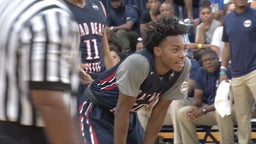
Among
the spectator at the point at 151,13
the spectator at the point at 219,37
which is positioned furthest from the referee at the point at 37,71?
the spectator at the point at 151,13

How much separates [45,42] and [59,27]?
0.07 metres

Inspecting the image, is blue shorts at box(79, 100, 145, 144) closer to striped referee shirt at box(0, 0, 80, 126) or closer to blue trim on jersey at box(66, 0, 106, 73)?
blue trim on jersey at box(66, 0, 106, 73)

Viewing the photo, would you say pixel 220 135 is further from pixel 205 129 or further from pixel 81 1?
pixel 81 1

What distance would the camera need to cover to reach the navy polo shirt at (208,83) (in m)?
8.80

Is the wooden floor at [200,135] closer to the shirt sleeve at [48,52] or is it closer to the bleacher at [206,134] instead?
the bleacher at [206,134]

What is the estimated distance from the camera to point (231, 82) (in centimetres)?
848


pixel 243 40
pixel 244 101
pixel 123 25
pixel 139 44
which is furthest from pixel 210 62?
pixel 123 25

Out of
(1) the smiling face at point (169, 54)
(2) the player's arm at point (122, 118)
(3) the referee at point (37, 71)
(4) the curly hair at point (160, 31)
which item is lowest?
(2) the player's arm at point (122, 118)

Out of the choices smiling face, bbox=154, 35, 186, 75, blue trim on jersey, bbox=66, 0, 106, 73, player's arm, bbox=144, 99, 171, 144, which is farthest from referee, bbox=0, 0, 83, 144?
player's arm, bbox=144, 99, 171, 144

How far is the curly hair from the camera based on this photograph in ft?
16.4

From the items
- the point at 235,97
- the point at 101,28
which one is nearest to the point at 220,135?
the point at 235,97

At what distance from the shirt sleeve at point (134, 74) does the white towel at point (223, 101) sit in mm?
3464

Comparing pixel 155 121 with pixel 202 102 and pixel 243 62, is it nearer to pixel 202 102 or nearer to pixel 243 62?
pixel 243 62

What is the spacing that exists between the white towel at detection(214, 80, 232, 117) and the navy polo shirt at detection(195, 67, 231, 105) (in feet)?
1.35
